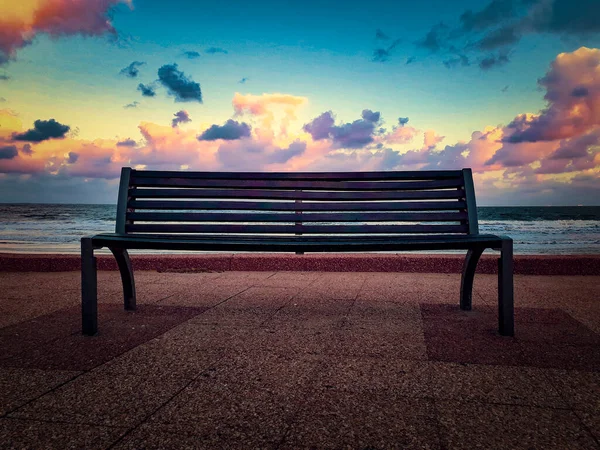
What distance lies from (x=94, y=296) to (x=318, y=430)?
1843 mm

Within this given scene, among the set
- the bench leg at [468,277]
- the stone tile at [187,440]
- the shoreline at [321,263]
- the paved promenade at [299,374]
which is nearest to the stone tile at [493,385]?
the paved promenade at [299,374]

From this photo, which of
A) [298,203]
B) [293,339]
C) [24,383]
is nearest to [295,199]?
[298,203]

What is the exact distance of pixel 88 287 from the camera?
2781 mm

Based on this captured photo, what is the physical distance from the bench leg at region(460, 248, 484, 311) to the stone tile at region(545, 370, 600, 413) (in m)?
1.16

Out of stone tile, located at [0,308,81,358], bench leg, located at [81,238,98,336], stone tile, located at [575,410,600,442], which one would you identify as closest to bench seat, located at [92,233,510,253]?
bench leg, located at [81,238,98,336]

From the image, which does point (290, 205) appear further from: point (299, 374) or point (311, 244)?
point (299, 374)

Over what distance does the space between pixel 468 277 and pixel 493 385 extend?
1500 millimetres

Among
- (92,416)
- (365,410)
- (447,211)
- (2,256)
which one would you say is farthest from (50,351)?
(2,256)

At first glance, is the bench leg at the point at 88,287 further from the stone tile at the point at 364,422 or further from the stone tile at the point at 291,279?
the stone tile at the point at 291,279

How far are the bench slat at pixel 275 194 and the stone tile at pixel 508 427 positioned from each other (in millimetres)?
1890

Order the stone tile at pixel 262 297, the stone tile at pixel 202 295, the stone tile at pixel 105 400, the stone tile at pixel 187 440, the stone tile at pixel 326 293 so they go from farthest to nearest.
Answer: the stone tile at pixel 326 293, the stone tile at pixel 202 295, the stone tile at pixel 262 297, the stone tile at pixel 105 400, the stone tile at pixel 187 440

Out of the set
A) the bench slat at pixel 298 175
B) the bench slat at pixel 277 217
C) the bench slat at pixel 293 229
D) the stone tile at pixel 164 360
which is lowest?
the stone tile at pixel 164 360

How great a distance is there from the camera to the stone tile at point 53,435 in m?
1.53

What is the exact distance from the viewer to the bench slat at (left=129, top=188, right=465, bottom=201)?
348 centimetres
